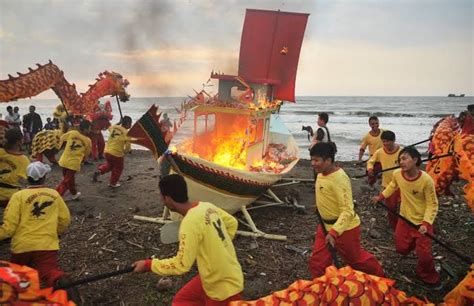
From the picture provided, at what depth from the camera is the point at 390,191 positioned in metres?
6.16

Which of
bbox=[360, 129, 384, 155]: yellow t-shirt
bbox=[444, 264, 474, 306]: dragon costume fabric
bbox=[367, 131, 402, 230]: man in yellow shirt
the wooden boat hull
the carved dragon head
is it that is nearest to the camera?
bbox=[444, 264, 474, 306]: dragon costume fabric

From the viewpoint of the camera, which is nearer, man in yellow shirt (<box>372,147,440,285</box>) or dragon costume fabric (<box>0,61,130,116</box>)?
man in yellow shirt (<box>372,147,440,285</box>)

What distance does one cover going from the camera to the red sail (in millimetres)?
10922

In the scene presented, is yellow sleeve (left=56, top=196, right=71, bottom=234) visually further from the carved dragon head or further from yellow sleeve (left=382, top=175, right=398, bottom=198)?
the carved dragon head

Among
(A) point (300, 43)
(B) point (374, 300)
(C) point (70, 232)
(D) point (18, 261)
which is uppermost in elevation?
(A) point (300, 43)

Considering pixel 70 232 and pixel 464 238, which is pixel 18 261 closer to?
pixel 70 232

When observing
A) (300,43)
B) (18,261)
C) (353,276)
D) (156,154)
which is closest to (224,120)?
(156,154)

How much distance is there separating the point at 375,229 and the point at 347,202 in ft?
11.9

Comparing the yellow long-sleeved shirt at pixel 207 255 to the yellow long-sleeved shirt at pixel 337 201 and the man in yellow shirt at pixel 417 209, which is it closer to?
the yellow long-sleeved shirt at pixel 337 201

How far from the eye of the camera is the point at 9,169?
6301mm

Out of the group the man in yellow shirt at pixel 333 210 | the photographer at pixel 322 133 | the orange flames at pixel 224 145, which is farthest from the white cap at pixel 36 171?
the photographer at pixel 322 133

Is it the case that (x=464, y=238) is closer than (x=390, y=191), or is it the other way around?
(x=390, y=191)

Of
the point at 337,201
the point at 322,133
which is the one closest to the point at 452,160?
the point at 337,201

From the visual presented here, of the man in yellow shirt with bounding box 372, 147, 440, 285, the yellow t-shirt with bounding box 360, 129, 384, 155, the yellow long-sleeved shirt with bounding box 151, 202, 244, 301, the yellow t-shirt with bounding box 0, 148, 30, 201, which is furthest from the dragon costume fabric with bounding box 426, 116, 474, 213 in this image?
the yellow t-shirt with bounding box 0, 148, 30, 201
